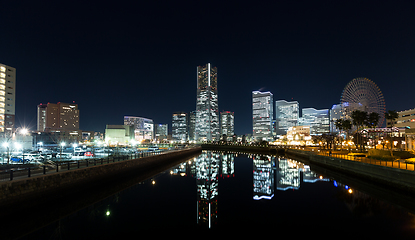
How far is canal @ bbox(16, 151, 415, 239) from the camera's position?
14.0 m

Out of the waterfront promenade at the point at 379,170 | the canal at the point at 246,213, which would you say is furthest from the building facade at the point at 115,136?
the waterfront promenade at the point at 379,170

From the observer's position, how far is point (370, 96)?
5731 centimetres

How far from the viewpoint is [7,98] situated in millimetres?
74500

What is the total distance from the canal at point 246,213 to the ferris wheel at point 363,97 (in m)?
39.8

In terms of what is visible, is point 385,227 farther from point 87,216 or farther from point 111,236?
point 87,216

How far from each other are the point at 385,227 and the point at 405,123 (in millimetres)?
103398

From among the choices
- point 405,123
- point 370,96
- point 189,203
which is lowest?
point 189,203

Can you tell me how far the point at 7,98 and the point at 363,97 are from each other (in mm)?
109436

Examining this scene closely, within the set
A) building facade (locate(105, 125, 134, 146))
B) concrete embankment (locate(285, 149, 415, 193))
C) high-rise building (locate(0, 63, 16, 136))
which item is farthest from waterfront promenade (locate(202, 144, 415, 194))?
building facade (locate(105, 125, 134, 146))

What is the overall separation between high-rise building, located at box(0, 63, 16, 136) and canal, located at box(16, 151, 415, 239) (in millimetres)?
73352

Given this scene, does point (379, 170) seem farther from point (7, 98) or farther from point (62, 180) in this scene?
point (7, 98)

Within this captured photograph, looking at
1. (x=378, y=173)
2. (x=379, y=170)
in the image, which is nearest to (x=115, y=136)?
(x=378, y=173)

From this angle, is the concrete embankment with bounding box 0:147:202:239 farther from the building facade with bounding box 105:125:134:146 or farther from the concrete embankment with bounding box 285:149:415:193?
the building facade with bounding box 105:125:134:146

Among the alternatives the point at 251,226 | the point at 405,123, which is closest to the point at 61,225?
the point at 251,226
